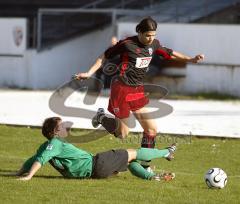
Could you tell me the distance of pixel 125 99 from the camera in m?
12.3

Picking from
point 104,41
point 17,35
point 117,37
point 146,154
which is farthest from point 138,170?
point 104,41

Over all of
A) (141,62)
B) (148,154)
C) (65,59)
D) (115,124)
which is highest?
(141,62)

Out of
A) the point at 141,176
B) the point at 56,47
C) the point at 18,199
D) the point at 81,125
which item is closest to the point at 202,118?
the point at 81,125

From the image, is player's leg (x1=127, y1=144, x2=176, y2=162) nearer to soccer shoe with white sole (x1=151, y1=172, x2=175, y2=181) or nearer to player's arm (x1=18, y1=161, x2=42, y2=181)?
soccer shoe with white sole (x1=151, y1=172, x2=175, y2=181)

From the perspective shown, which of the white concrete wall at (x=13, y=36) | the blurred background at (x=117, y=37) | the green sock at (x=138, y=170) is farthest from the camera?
the white concrete wall at (x=13, y=36)

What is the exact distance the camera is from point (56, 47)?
31828mm

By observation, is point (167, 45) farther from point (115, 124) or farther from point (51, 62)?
point (115, 124)

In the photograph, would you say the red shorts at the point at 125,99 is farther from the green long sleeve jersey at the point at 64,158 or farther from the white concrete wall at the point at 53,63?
the white concrete wall at the point at 53,63

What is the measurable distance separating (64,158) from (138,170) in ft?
3.34

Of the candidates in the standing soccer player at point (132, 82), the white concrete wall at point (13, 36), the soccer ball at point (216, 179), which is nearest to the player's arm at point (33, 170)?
the soccer ball at point (216, 179)

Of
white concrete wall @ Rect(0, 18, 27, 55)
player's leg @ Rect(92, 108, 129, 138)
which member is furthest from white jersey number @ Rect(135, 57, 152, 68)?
white concrete wall @ Rect(0, 18, 27, 55)

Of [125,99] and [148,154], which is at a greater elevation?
[125,99]

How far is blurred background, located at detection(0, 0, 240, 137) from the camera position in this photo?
2798 cm

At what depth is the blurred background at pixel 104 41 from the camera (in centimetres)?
2798
